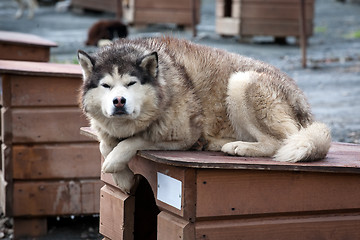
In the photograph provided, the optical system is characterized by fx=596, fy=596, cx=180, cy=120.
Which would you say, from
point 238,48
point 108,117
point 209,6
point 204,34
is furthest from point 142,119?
point 209,6

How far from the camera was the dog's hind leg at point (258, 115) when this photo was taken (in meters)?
3.35

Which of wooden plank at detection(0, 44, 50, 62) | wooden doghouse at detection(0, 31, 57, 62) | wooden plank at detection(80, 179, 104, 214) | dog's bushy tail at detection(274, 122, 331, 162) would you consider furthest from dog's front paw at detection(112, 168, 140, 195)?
wooden plank at detection(0, 44, 50, 62)

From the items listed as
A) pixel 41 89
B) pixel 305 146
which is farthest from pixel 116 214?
pixel 41 89

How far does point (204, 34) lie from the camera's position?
13914 millimetres

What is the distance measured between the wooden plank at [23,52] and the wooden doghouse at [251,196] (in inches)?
139

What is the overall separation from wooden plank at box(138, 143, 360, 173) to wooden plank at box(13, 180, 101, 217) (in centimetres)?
215

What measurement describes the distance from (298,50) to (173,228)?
991cm

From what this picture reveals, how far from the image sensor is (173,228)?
304 centimetres

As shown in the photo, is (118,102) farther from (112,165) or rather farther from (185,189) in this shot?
(185,189)

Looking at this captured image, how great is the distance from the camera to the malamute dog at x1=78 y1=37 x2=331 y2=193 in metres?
3.14

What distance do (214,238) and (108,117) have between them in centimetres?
84

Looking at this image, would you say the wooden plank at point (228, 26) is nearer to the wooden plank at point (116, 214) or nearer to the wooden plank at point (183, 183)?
the wooden plank at point (116, 214)

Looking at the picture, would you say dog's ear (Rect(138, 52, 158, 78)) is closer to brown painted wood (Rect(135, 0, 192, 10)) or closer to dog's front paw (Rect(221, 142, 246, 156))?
dog's front paw (Rect(221, 142, 246, 156))

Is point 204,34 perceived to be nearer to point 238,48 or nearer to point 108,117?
point 238,48
